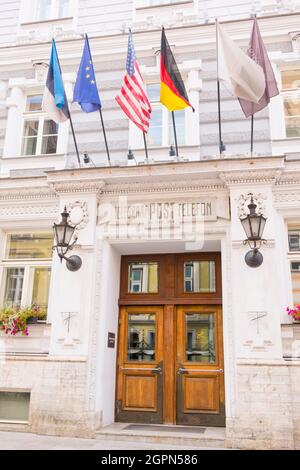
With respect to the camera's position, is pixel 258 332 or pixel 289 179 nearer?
pixel 258 332

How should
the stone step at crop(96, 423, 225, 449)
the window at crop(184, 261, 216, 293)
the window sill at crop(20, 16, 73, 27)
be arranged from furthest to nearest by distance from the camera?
the window sill at crop(20, 16, 73, 27) < the window at crop(184, 261, 216, 293) < the stone step at crop(96, 423, 225, 449)

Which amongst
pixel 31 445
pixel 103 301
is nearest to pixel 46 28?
pixel 103 301

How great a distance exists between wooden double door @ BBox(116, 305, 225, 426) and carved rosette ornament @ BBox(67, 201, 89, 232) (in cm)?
199

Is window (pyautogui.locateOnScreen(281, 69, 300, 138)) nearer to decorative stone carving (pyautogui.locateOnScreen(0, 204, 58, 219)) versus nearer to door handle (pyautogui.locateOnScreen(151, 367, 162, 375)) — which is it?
decorative stone carving (pyautogui.locateOnScreen(0, 204, 58, 219))

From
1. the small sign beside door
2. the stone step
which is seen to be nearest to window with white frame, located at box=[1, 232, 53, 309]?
the small sign beside door

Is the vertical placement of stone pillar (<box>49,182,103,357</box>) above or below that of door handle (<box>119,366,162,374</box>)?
above

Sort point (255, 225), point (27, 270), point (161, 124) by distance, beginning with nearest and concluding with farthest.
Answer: point (255, 225), point (27, 270), point (161, 124)

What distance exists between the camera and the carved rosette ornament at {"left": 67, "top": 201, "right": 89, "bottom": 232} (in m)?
8.41

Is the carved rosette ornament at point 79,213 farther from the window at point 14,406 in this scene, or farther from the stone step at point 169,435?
the stone step at point 169,435

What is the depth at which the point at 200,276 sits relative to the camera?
8859 millimetres

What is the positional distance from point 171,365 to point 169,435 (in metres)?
Answer: 1.50

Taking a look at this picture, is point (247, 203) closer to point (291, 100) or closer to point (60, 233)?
point (291, 100)

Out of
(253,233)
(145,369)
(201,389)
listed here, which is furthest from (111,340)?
(253,233)

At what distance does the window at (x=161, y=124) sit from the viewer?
30.6 ft
